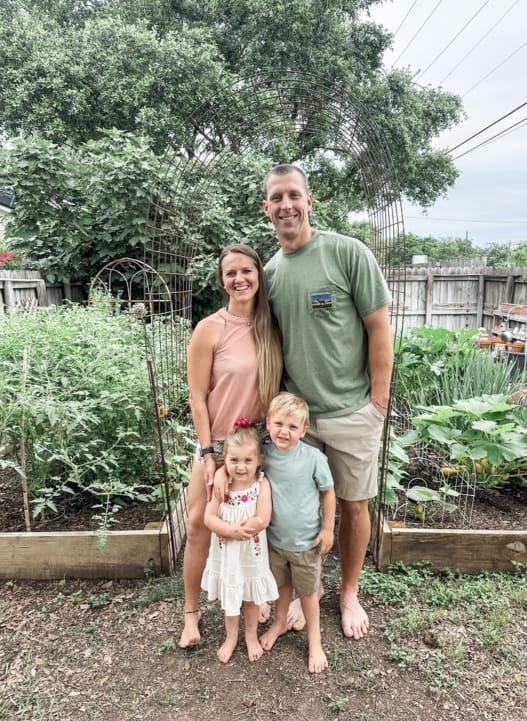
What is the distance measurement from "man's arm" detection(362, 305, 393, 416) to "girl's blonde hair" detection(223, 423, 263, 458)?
52cm

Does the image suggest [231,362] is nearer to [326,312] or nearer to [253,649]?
[326,312]

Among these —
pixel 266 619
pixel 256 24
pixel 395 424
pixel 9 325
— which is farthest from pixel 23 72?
pixel 266 619

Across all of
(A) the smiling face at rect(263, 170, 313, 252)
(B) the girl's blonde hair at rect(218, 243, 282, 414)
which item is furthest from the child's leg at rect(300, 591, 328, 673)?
(A) the smiling face at rect(263, 170, 313, 252)

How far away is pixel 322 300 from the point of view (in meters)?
1.69

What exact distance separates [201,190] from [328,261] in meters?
1.24

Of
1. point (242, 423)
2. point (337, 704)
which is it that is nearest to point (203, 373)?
point (242, 423)

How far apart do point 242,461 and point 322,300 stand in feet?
2.14

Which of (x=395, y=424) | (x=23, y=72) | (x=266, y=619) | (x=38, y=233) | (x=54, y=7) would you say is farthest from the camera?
(x=54, y=7)

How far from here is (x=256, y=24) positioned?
10.4 metres

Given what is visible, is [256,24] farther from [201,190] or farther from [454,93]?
[201,190]

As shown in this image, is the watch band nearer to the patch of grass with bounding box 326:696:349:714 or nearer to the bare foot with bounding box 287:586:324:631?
the bare foot with bounding box 287:586:324:631

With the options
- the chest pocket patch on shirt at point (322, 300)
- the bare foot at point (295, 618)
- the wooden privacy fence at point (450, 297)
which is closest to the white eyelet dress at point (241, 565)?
the bare foot at point (295, 618)

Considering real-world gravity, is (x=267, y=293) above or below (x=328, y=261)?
below

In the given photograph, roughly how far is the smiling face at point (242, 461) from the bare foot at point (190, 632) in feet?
2.19
